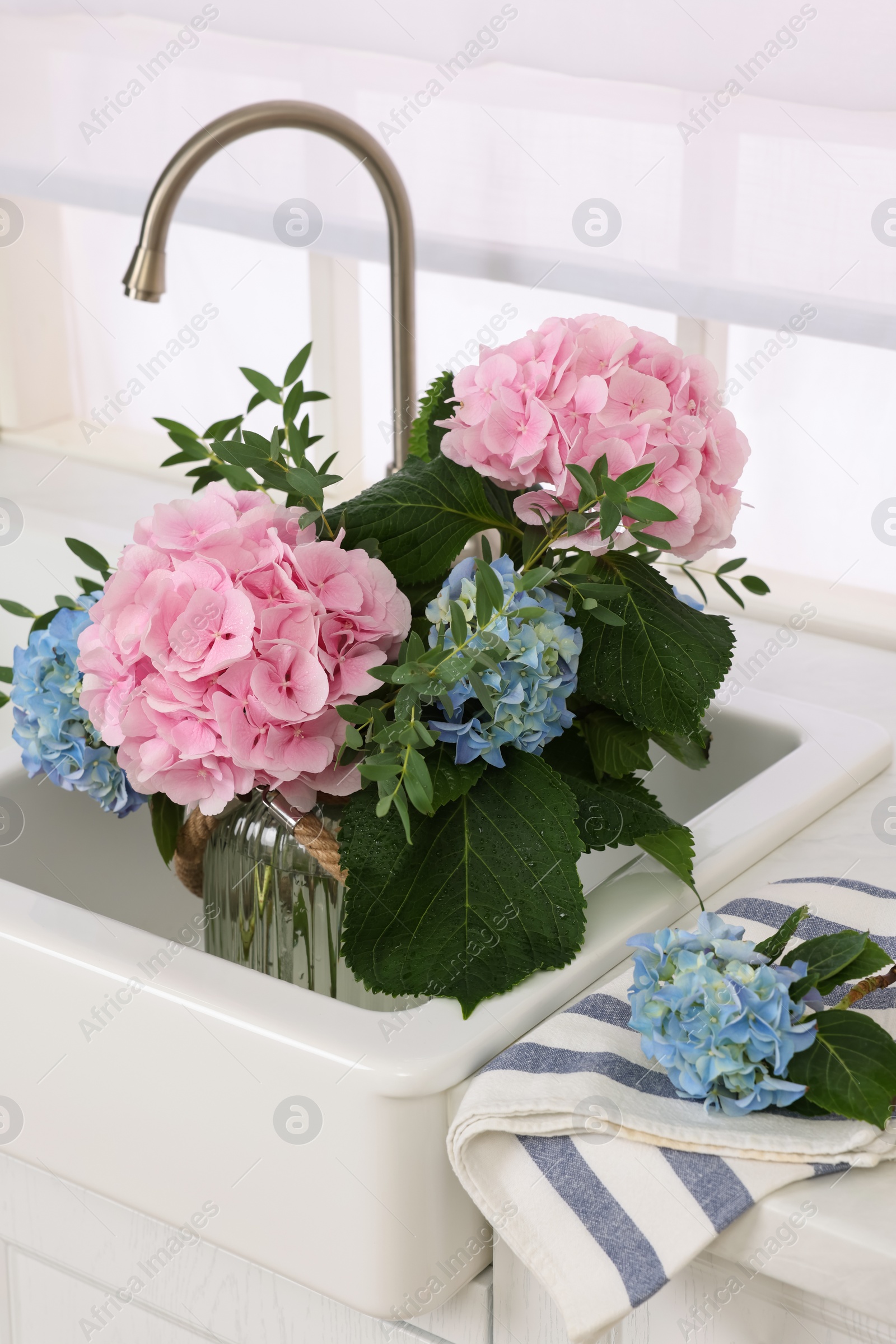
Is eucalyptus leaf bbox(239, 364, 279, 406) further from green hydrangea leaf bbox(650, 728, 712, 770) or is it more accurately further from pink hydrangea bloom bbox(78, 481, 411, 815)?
green hydrangea leaf bbox(650, 728, 712, 770)

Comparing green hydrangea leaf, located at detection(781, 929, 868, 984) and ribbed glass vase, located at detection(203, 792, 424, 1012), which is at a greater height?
green hydrangea leaf, located at detection(781, 929, 868, 984)

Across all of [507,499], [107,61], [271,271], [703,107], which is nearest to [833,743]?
[507,499]

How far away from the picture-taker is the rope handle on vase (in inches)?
26.7

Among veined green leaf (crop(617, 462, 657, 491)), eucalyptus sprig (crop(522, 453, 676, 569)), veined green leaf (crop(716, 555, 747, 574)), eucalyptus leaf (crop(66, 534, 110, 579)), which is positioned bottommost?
eucalyptus leaf (crop(66, 534, 110, 579))

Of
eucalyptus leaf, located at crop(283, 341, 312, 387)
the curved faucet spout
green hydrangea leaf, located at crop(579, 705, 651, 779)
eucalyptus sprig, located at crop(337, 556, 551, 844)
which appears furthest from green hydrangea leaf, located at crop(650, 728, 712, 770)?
the curved faucet spout

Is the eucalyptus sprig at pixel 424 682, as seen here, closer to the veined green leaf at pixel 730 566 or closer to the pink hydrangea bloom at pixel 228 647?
the pink hydrangea bloom at pixel 228 647

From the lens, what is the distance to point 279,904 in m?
0.73

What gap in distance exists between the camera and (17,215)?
1.66m

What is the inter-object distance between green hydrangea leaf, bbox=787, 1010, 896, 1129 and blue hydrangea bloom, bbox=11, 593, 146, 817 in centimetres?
38

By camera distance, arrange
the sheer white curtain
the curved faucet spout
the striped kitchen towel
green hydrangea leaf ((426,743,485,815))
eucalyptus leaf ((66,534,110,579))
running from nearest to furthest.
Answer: the striped kitchen towel
green hydrangea leaf ((426,743,485,815))
eucalyptus leaf ((66,534,110,579))
the curved faucet spout
the sheer white curtain

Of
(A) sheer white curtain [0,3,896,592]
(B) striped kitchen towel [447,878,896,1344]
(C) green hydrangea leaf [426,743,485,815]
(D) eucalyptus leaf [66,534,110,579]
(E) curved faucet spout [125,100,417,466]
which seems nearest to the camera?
(B) striped kitchen towel [447,878,896,1344]

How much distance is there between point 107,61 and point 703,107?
27.0 inches

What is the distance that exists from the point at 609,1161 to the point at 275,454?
35cm

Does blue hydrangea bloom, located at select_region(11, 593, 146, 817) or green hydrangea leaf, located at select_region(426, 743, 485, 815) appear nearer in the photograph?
green hydrangea leaf, located at select_region(426, 743, 485, 815)
